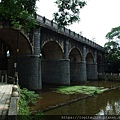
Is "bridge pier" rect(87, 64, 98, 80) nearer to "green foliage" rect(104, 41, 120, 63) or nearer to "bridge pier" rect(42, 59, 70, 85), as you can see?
"green foliage" rect(104, 41, 120, 63)

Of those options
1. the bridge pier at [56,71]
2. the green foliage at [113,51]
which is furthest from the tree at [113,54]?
the bridge pier at [56,71]

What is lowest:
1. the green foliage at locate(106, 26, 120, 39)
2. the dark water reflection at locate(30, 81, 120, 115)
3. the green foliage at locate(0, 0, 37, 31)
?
the dark water reflection at locate(30, 81, 120, 115)

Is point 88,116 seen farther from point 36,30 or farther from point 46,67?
point 46,67

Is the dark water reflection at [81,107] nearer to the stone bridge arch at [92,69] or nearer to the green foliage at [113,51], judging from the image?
the stone bridge arch at [92,69]

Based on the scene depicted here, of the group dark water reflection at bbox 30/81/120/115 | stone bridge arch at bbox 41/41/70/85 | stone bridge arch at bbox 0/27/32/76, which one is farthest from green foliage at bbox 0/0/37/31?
stone bridge arch at bbox 41/41/70/85

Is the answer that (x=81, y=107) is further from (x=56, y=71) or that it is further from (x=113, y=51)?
(x=113, y=51)

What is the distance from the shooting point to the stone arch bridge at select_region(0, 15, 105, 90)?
18973 millimetres

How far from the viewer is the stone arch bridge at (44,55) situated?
62.2 feet

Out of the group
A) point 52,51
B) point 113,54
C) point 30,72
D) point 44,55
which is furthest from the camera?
point 113,54

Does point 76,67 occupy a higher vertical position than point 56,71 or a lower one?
higher

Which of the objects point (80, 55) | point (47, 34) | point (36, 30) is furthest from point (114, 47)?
point (36, 30)

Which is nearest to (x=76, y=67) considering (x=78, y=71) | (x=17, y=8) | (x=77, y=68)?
(x=77, y=68)

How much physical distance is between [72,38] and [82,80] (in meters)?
9.35

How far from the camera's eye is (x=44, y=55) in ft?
92.3
